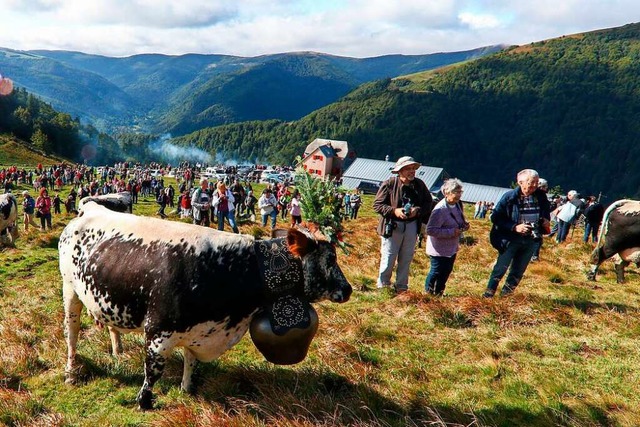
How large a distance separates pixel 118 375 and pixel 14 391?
105cm

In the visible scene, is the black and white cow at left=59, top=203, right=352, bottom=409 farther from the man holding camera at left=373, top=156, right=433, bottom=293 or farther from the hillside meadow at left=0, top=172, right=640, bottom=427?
the man holding camera at left=373, top=156, right=433, bottom=293

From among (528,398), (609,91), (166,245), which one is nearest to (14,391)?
(166,245)

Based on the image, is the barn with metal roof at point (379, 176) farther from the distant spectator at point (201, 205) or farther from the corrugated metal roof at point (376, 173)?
the distant spectator at point (201, 205)

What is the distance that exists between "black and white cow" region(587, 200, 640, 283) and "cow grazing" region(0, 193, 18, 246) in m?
17.9

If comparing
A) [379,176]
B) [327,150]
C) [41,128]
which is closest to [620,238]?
[379,176]

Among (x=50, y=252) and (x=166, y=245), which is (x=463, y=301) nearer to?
(x=166, y=245)

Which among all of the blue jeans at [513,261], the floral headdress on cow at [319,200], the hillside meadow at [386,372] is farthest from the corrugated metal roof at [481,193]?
the floral headdress on cow at [319,200]

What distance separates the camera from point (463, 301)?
7.04m

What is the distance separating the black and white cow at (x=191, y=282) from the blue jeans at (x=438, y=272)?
159 inches

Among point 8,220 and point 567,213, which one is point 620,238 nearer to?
point 567,213

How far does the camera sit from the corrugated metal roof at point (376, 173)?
88.0 m

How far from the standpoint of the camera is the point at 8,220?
1498 centimetres

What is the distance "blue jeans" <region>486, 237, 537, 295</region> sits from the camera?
7.38 m

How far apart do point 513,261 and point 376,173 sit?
276ft
